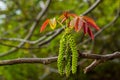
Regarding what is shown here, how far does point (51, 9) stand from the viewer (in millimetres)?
5152

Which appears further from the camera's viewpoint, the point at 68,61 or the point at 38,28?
the point at 38,28

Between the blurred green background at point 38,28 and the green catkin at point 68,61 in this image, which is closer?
the green catkin at point 68,61

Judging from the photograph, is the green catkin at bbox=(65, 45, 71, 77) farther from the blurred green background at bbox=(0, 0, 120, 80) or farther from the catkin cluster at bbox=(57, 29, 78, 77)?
the blurred green background at bbox=(0, 0, 120, 80)

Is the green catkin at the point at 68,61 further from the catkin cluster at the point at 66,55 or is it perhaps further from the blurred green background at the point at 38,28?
the blurred green background at the point at 38,28

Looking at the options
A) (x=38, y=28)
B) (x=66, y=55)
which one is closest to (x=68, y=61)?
(x=66, y=55)

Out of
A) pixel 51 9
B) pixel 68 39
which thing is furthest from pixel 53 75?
pixel 68 39

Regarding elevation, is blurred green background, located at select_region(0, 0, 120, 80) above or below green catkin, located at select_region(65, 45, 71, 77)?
below

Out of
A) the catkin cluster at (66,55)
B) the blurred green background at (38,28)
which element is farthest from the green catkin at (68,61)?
the blurred green background at (38,28)

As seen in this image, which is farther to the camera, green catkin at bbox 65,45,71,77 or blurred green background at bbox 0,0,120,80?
blurred green background at bbox 0,0,120,80

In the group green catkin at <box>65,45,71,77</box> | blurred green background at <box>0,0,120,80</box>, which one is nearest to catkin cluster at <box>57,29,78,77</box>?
green catkin at <box>65,45,71,77</box>

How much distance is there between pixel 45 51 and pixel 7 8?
80 centimetres

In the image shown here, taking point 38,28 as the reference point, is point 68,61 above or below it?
above

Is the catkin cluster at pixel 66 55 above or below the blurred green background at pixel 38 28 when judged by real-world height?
→ above

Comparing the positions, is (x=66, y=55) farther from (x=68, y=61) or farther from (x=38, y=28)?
(x=38, y=28)
